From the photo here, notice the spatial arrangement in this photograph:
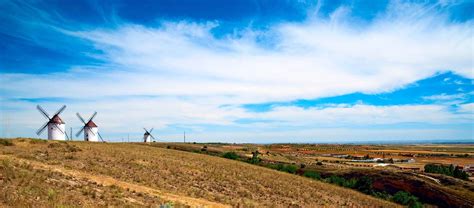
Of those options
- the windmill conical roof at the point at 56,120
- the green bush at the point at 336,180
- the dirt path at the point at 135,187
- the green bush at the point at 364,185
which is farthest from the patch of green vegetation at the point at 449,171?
the windmill conical roof at the point at 56,120

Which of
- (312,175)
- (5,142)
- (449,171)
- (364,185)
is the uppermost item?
(5,142)

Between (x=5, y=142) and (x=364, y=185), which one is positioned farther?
(x=364, y=185)

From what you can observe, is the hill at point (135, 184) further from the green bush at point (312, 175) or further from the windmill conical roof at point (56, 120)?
the windmill conical roof at point (56, 120)

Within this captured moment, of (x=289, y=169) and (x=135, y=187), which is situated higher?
(x=135, y=187)

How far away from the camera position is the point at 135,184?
91.9 feet

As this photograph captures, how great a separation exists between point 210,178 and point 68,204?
958 inches

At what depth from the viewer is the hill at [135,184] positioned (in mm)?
18828

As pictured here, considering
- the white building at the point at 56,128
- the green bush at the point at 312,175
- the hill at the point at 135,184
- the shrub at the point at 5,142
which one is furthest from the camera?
the white building at the point at 56,128

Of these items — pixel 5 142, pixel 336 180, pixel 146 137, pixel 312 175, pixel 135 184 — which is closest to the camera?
pixel 135 184

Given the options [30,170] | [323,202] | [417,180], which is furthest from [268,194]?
[417,180]

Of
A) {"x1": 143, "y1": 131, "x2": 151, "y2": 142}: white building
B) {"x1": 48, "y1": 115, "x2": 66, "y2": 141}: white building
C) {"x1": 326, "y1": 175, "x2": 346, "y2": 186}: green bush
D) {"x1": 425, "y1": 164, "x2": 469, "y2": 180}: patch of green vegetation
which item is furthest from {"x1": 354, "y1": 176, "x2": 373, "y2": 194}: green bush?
{"x1": 143, "y1": 131, "x2": 151, "y2": 142}: white building

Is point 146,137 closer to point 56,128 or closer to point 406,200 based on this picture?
point 56,128

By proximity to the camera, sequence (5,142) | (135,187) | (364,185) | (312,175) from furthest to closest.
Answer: (312,175), (364,185), (5,142), (135,187)

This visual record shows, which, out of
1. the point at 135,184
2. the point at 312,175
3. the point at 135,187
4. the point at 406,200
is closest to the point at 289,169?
the point at 312,175
